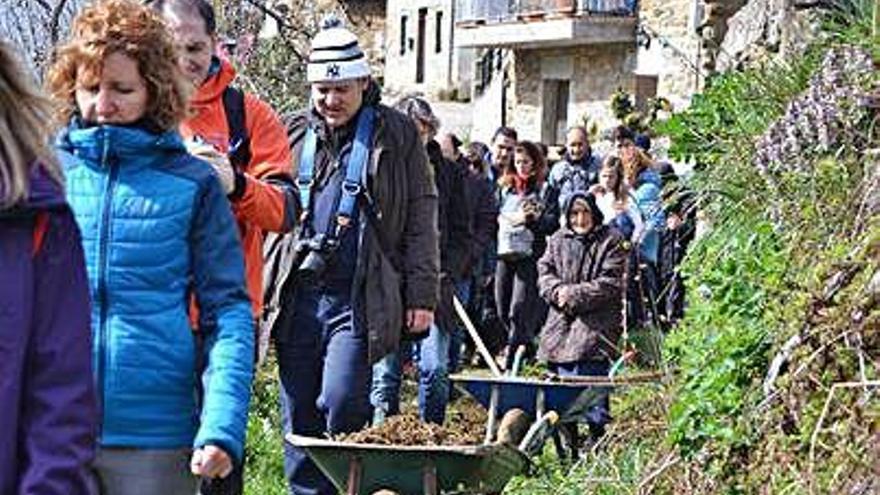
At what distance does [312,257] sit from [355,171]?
366 mm

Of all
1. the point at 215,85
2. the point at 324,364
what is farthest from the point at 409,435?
the point at 215,85

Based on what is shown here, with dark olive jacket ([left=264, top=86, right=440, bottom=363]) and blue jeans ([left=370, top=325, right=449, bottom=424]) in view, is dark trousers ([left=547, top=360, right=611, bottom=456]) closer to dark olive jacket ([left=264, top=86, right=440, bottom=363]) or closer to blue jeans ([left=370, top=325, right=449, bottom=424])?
blue jeans ([left=370, top=325, right=449, bottom=424])

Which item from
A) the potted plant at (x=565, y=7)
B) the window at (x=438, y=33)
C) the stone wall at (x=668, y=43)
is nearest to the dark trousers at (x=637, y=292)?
the stone wall at (x=668, y=43)

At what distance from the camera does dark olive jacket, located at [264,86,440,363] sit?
23.4ft

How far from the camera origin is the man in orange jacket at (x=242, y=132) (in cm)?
601

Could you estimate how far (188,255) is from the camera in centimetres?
479

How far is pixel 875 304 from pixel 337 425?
7.58 feet

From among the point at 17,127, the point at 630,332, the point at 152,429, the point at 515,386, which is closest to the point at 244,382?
the point at 152,429

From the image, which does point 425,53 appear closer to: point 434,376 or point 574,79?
point 574,79

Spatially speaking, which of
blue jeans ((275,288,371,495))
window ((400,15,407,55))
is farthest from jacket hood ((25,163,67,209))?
window ((400,15,407,55))

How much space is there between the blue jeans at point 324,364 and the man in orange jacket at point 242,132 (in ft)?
2.36

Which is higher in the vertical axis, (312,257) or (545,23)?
(312,257)

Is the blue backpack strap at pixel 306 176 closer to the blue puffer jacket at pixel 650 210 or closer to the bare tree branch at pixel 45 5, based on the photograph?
the blue puffer jacket at pixel 650 210

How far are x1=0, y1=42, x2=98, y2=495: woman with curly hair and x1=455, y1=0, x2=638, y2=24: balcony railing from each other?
36.5m
